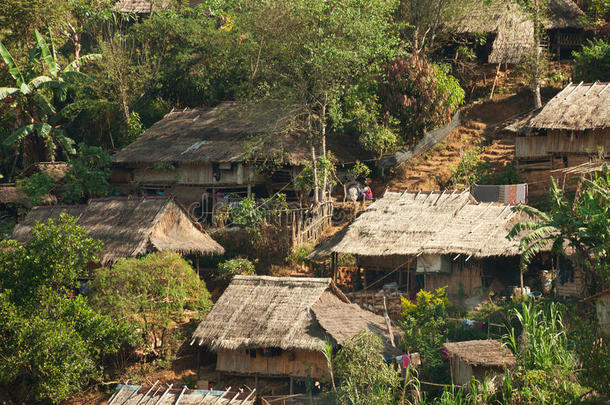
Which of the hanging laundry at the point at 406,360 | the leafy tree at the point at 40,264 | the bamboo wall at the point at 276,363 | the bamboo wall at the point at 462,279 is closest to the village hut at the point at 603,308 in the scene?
the hanging laundry at the point at 406,360

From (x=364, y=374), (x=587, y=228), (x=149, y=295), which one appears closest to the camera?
(x=364, y=374)

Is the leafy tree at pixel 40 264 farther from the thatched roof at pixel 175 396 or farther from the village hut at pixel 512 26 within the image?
the village hut at pixel 512 26

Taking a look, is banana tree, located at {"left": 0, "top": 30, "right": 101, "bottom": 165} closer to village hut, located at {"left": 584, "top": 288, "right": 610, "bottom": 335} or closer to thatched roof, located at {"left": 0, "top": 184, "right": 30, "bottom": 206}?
thatched roof, located at {"left": 0, "top": 184, "right": 30, "bottom": 206}

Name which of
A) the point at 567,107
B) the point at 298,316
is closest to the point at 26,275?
the point at 298,316

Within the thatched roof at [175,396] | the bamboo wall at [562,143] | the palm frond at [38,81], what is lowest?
the thatched roof at [175,396]

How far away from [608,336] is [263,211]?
12.1m

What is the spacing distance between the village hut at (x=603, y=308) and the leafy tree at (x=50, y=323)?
31.3 feet

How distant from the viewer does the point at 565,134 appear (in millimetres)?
25344

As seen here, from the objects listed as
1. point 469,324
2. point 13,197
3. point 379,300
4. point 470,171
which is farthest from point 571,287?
point 13,197

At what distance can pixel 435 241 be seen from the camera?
21.0 meters

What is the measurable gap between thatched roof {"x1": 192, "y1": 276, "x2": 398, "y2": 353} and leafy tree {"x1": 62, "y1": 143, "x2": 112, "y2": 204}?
367 inches

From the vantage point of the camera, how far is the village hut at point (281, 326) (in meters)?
18.7

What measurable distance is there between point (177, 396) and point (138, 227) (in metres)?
7.02

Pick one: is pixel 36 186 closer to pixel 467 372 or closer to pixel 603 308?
pixel 467 372
